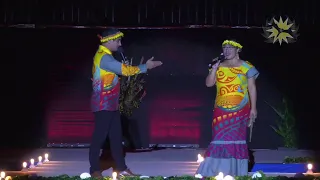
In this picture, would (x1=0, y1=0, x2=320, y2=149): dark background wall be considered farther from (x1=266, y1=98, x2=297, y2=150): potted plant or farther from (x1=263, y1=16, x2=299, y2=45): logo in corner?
(x1=263, y1=16, x2=299, y2=45): logo in corner

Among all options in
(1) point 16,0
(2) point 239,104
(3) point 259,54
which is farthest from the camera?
(3) point 259,54

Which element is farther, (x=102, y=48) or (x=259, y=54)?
(x=259, y=54)

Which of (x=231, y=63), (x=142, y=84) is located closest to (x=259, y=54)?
(x=142, y=84)

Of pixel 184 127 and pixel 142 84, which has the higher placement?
pixel 142 84

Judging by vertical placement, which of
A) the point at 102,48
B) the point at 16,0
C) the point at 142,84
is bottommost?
the point at 142,84

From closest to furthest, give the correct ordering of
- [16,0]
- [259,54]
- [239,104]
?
[239,104], [16,0], [259,54]

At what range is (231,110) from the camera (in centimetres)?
614

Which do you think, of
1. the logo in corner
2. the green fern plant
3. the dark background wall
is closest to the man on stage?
the logo in corner

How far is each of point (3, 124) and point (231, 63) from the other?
5.29 meters

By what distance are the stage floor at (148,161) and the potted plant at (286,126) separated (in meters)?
0.26

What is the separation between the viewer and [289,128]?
389 inches

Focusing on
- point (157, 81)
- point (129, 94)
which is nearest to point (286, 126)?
point (157, 81)

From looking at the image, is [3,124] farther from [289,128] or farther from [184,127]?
[289,128]

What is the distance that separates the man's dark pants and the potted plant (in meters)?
4.30
